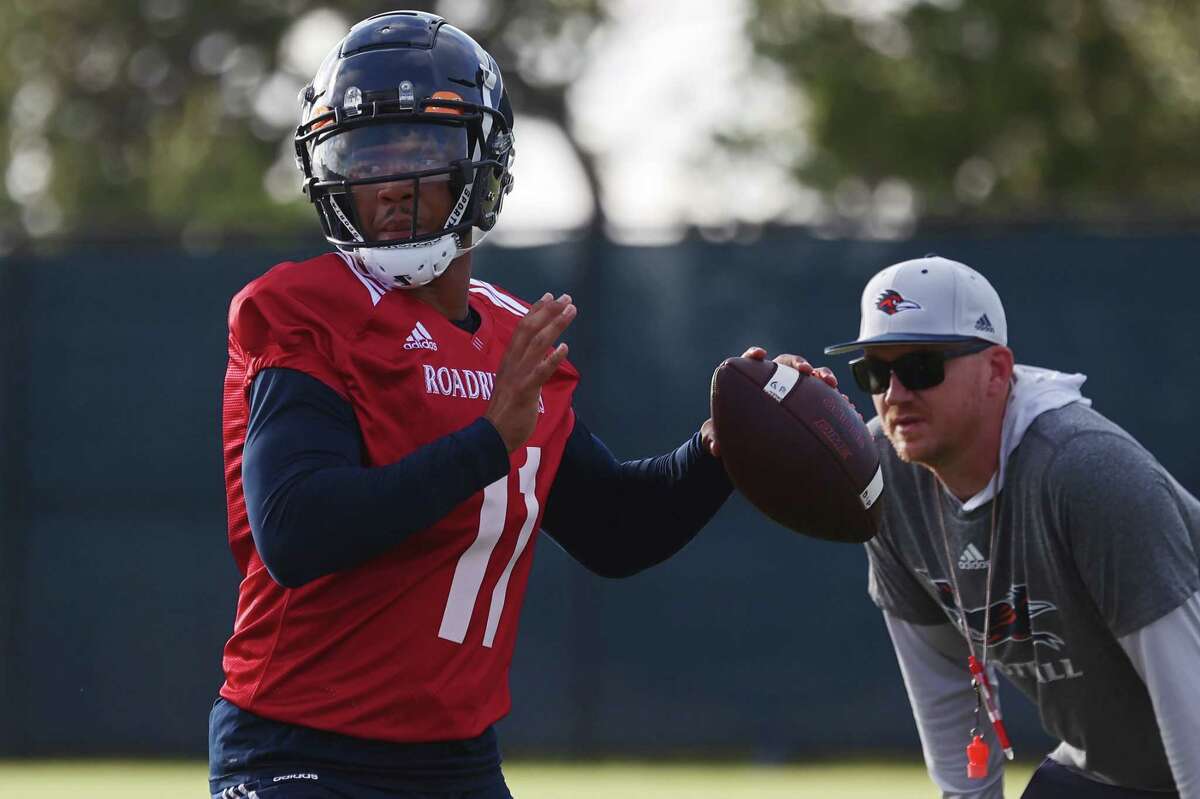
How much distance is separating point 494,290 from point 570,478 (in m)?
0.43

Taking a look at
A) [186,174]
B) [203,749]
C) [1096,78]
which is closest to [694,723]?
[203,749]

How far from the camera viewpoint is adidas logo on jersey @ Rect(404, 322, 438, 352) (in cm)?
322

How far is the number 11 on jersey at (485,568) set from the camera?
3223 mm

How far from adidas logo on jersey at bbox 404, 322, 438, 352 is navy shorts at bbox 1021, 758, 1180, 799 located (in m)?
2.05

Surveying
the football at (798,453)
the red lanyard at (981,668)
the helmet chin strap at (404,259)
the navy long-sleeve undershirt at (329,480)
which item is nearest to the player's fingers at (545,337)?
the navy long-sleeve undershirt at (329,480)

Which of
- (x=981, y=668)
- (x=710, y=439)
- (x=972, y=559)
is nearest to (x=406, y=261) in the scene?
(x=710, y=439)

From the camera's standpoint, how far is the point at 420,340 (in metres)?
3.24

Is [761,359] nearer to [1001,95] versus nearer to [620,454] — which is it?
[620,454]

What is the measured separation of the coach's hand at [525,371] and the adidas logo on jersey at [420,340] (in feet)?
0.58

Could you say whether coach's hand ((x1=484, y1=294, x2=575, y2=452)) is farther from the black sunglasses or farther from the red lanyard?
the red lanyard

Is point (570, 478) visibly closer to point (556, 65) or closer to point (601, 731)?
point (601, 731)

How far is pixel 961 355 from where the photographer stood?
4.07 m

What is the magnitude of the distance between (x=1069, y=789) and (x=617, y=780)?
12.2 feet

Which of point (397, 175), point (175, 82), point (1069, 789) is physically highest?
point (175, 82)
